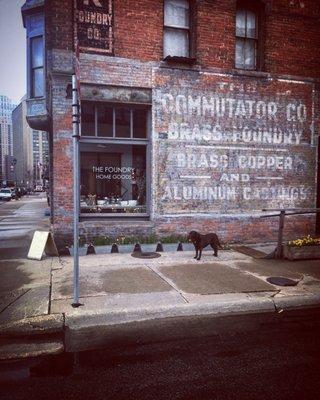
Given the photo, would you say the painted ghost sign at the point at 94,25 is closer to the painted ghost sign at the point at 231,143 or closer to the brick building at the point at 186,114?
the brick building at the point at 186,114

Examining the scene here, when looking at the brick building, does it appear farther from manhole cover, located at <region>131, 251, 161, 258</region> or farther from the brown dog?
the brown dog

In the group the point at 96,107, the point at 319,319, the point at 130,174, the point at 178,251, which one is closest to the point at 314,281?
the point at 319,319

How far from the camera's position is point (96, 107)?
9734 millimetres

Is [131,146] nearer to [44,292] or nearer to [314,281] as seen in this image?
[44,292]

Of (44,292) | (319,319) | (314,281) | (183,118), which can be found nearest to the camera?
(319,319)

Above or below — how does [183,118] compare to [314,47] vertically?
below

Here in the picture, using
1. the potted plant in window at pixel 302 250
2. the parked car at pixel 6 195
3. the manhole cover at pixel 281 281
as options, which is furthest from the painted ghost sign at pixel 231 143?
the parked car at pixel 6 195

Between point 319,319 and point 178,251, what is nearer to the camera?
point 319,319

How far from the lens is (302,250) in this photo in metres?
8.51

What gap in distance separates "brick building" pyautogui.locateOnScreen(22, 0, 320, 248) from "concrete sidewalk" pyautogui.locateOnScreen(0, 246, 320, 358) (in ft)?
7.68

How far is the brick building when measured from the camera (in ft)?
30.5

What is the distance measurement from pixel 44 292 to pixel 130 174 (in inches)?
197

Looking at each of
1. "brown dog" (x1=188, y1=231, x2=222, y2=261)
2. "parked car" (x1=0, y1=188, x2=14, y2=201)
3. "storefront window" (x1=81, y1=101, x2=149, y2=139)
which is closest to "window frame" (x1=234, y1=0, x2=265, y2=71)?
"storefront window" (x1=81, y1=101, x2=149, y2=139)

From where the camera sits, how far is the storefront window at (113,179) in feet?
32.3
